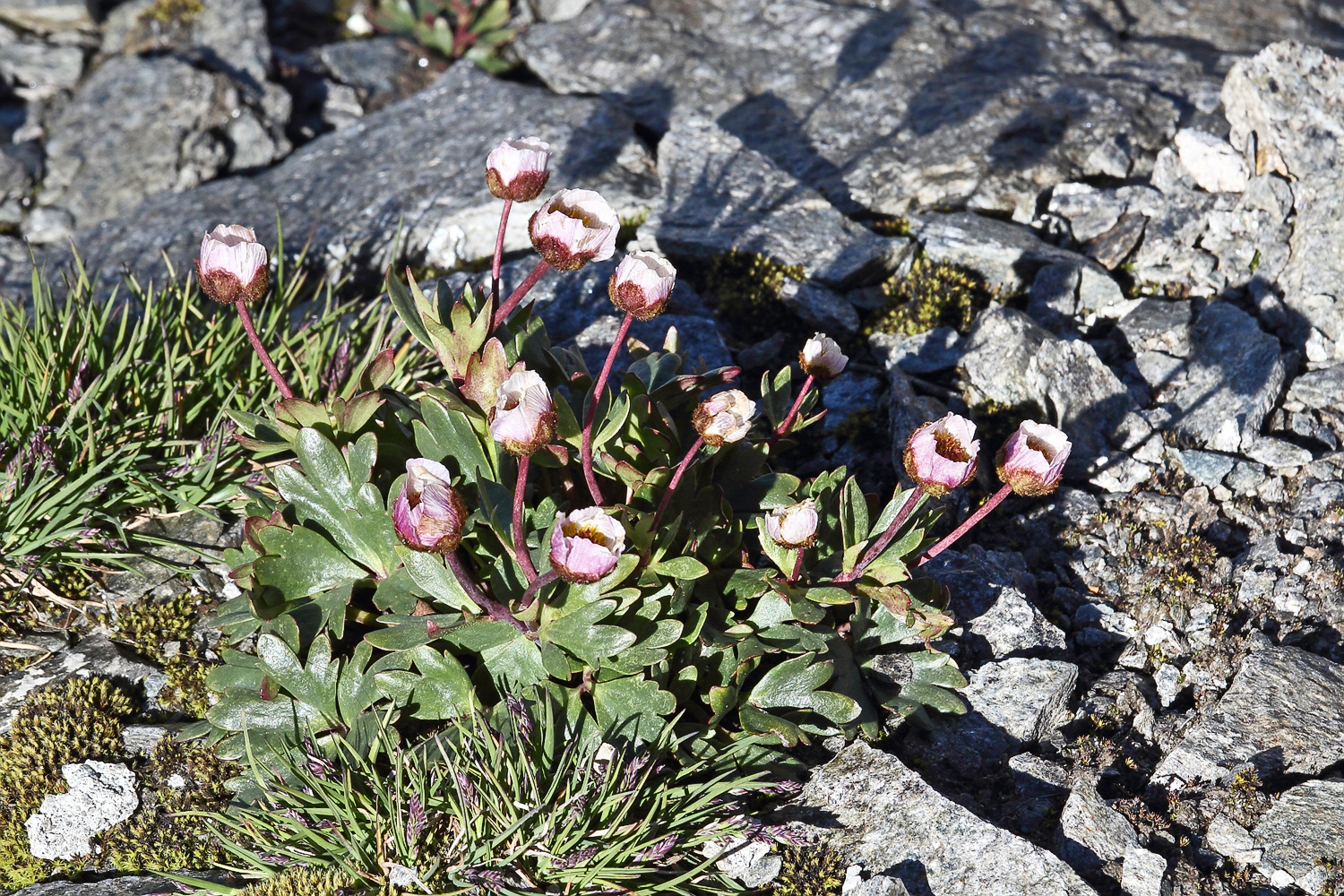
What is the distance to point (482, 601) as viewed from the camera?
2656 mm

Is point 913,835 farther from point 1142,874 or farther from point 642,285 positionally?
point 642,285

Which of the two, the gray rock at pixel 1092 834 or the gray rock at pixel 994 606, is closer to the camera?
the gray rock at pixel 1092 834

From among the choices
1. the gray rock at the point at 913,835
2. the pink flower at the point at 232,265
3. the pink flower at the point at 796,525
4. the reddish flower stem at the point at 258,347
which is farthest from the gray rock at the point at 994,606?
the pink flower at the point at 232,265

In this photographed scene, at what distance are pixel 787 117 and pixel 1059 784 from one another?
3865mm

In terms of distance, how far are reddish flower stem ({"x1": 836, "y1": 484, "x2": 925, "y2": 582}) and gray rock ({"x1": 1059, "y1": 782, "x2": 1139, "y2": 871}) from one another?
81cm

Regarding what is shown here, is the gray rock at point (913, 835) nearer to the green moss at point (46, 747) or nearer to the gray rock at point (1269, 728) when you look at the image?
the gray rock at point (1269, 728)

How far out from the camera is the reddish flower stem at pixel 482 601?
2.54m

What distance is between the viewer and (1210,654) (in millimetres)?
3217

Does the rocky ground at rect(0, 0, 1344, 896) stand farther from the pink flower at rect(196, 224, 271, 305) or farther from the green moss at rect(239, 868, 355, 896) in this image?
the pink flower at rect(196, 224, 271, 305)

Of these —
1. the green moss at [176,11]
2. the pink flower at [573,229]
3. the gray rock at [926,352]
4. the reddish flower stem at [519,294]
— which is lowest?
the gray rock at [926,352]

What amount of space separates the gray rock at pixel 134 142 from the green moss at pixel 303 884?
13.7 ft

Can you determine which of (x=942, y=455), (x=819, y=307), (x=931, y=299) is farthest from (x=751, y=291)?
(x=942, y=455)

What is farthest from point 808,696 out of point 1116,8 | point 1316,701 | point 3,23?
point 3,23

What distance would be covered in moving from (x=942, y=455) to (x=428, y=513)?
1217 mm
